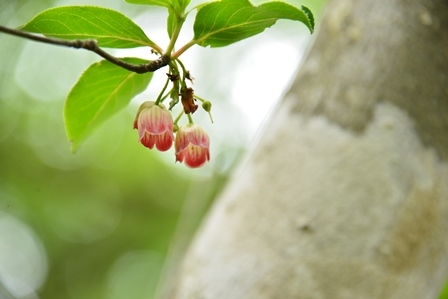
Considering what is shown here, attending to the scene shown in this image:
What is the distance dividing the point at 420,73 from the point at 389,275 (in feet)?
1.47

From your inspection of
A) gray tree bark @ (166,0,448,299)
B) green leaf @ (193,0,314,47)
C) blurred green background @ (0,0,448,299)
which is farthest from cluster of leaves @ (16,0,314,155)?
blurred green background @ (0,0,448,299)

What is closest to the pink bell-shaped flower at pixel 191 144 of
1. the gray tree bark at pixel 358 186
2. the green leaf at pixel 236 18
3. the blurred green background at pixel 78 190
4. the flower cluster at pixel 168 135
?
the flower cluster at pixel 168 135

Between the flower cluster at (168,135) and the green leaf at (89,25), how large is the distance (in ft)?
0.28

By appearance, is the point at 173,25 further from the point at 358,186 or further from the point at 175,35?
the point at 358,186

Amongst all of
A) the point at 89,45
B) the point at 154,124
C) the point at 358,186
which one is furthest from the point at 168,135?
the point at 358,186

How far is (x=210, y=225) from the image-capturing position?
4.69 ft

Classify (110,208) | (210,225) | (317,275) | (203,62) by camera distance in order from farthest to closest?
(110,208) < (203,62) < (210,225) < (317,275)

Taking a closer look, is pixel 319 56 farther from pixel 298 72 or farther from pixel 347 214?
pixel 347 214

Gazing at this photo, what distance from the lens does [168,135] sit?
0.73 m

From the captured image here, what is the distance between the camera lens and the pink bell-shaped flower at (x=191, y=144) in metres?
0.78

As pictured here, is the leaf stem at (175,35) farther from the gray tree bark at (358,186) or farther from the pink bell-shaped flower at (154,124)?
the gray tree bark at (358,186)

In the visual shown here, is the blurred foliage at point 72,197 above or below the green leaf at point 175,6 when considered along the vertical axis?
below

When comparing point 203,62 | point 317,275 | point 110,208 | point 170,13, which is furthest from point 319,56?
point 110,208

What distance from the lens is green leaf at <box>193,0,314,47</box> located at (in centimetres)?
65
